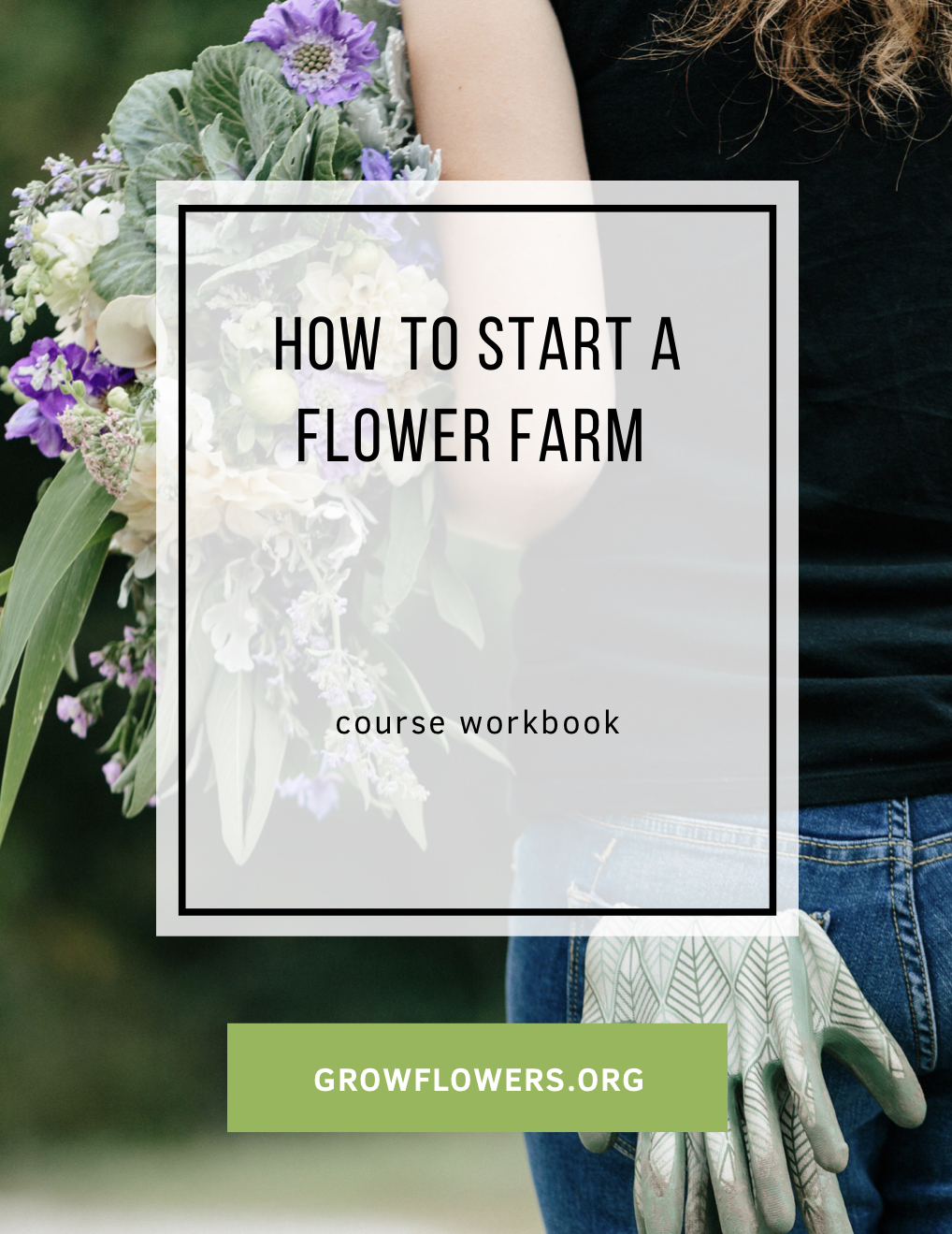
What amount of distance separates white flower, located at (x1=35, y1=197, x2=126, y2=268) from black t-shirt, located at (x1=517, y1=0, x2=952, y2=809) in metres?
0.31

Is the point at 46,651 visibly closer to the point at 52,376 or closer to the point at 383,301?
the point at 52,376

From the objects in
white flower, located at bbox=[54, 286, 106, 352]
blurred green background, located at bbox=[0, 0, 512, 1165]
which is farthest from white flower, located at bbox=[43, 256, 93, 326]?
blurred green background, located at bbox=[0, 0, 512, 1165]

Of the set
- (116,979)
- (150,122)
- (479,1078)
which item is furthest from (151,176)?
→ (116,979)

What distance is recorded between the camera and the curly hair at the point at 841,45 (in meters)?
0.55

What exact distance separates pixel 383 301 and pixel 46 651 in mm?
313

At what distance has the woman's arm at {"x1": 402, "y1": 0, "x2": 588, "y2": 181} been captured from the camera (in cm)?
57

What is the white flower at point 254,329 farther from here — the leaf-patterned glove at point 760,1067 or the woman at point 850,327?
the leaf-patterned glove at point 760,1067

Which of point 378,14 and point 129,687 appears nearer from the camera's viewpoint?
point 378,14

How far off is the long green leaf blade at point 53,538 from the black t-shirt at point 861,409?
32 centimetres

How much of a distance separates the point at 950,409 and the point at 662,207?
0.18 m

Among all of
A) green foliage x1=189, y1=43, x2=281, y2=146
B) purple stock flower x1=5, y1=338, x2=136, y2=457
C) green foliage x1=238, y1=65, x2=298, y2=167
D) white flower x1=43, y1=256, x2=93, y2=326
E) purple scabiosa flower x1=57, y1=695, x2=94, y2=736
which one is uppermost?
green foliage x1=189, y1=43, x2=281, y2=146

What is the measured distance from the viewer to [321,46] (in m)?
0.64

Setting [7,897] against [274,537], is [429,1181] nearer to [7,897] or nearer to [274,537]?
[7,897]

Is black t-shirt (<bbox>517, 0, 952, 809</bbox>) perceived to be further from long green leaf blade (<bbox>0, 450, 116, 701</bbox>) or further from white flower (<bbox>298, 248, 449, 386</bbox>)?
long green leaf blade (<bbox>0, 450, 116, 701</bbox>)
